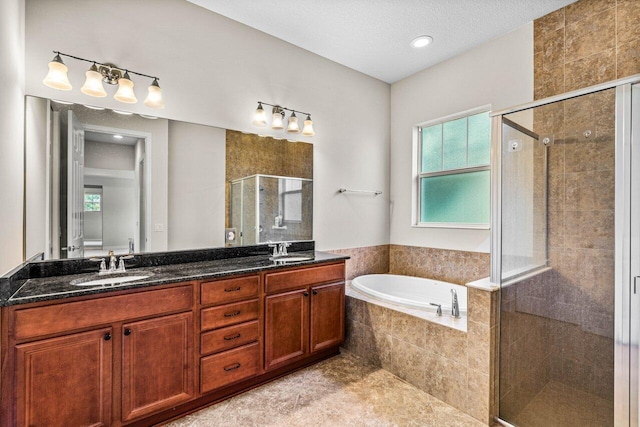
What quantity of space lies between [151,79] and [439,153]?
2874mm

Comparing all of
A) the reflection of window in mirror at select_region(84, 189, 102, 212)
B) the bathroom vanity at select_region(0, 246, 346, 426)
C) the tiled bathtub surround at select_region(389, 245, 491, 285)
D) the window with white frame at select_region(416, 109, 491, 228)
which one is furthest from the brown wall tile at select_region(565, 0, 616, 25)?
the reflection of window in mirror at select_region(84, 189, 102, 212)

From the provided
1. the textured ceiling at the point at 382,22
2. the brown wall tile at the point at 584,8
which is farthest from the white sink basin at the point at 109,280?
the brown wall tile at the point at 584,8

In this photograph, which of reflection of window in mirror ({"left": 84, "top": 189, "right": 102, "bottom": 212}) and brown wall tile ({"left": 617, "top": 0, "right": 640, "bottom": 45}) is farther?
brown wall tile ({"left": 617, "top": 0, "right": 640, "bottom": 45})

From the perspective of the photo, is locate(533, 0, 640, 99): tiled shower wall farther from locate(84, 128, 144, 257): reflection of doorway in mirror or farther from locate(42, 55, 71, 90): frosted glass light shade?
locate(42, 55, 71, 90): frosted glass light shade

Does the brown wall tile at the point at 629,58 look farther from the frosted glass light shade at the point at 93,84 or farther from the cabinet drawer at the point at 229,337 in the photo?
the frosted glass light shade at the point at 93,84

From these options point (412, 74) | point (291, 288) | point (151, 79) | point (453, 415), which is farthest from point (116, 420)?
point (412, 74)

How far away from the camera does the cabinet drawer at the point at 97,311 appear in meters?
1.39

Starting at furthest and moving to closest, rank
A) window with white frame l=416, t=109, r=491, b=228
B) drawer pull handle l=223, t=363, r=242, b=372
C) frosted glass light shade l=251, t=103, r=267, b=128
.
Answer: window with white frame l=416, t=109, r=491, b=228 → frosted glass light shade l=251, t=103, r=267, b=128 → drawer pull handle l=223, t=363, r=242, b=372

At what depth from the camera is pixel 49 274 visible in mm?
1855

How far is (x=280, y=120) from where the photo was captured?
9.14 feet

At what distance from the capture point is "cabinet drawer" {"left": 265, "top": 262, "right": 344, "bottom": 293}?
2217 millimetres

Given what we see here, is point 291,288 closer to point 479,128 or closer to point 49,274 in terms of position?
point 49,274

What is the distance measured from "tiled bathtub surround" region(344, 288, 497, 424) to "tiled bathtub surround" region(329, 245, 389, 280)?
729 millimetres

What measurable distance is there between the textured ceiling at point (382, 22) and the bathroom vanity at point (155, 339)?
2020mm
